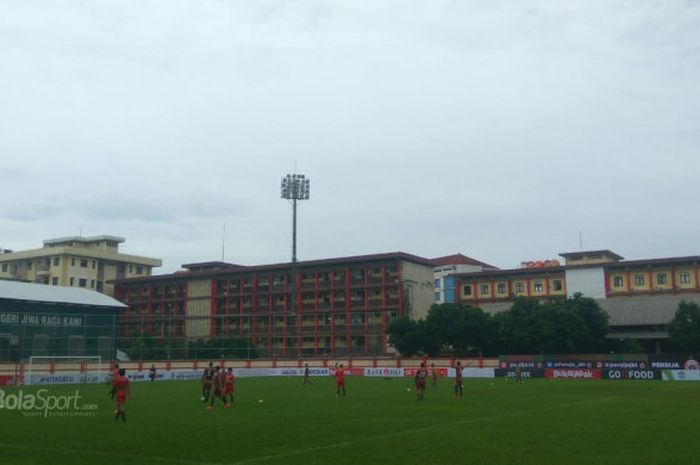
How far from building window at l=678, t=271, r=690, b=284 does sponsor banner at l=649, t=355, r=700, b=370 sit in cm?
4292

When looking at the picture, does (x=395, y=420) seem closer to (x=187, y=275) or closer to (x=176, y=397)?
(x=176, y=397)

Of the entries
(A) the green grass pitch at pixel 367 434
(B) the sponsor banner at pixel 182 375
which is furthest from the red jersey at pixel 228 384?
(B) the sponsor banner at pixel 182 375

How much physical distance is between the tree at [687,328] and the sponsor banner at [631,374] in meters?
19.3

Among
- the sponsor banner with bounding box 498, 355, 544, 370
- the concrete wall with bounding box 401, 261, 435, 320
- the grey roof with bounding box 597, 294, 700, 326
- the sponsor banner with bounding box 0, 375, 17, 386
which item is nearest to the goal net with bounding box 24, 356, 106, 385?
the sponsor banner with bounding box 0, 375, 17, 386

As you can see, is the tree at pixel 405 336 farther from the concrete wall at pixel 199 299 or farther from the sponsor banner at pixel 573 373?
the concrete wall at pixel 199 299

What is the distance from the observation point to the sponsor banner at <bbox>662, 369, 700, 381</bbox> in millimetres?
58875

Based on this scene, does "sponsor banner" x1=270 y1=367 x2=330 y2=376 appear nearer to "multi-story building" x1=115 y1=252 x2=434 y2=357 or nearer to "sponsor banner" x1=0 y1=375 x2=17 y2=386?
"multi-story building" x1=115 y1=252 x2=434 y2=357

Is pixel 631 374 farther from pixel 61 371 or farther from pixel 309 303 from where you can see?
pixel 309 303

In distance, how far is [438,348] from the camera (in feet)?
301

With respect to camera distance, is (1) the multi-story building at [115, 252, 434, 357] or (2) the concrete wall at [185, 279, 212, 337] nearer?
(1) the multi-story building at [115, 252, 434, 357]

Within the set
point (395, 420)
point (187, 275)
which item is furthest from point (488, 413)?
point (187, 275)

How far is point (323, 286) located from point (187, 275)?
25.8 m

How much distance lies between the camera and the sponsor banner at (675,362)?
61.9m

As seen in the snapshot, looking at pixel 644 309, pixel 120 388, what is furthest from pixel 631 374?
pixel 120 388
